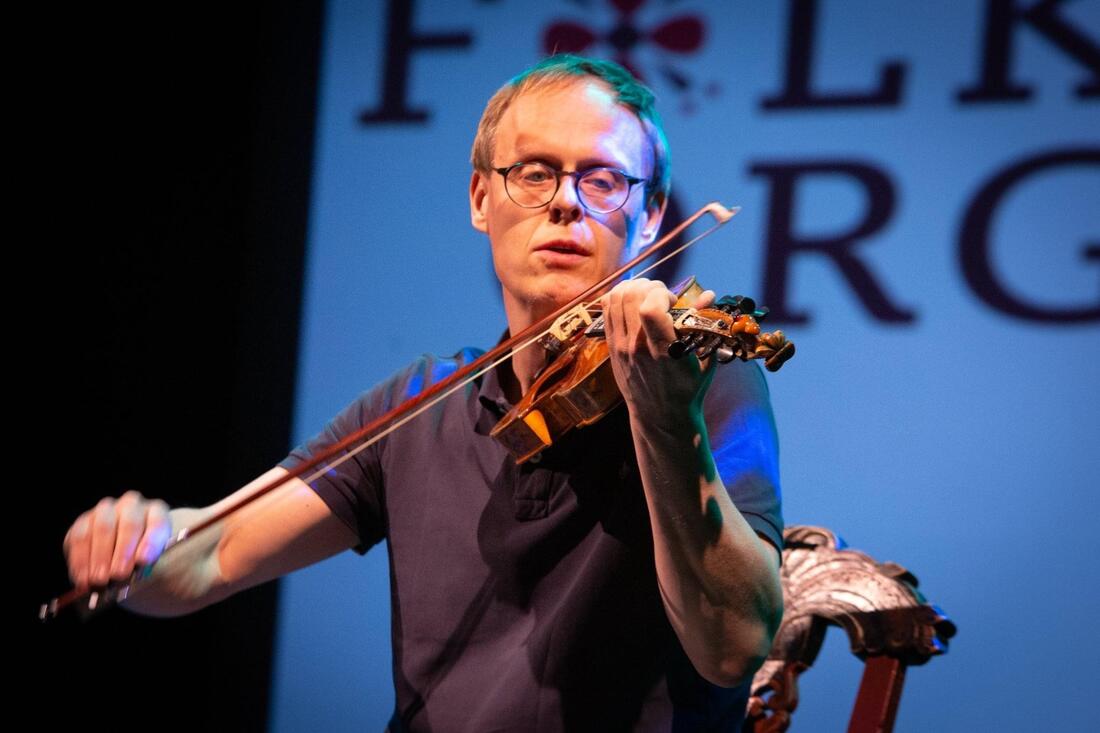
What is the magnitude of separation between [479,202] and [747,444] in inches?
27.3

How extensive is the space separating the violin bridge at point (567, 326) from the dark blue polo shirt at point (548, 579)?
0.40ft

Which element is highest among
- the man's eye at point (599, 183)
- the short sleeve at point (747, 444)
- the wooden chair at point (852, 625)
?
the man's eye at point (599, 183)

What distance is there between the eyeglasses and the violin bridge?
0.56 ft

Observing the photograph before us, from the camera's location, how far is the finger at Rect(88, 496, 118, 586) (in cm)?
141

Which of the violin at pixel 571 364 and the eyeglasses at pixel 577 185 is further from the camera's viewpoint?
the eyeglasses at pixel 577 185

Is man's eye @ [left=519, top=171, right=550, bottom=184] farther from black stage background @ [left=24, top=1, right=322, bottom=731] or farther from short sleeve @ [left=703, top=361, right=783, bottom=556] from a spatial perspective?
black stage background @ [left=24, top=1, right=322, bottom=731]

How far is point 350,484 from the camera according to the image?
5.88 ft

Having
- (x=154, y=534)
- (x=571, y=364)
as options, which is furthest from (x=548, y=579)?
(x=154, y=534)

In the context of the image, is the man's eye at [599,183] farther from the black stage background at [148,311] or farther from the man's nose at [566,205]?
the black stage background at [148,311]

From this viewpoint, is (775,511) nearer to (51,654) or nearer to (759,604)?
(759,604)

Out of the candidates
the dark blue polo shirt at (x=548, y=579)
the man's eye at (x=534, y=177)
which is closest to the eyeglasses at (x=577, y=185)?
the man's eye at (x=534, y=177)

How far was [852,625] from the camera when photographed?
5.42 feet

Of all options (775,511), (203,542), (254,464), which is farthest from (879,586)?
(254,464)

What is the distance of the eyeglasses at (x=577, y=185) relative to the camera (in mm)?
1665
